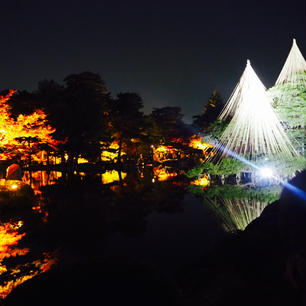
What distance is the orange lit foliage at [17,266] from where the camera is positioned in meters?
4.73

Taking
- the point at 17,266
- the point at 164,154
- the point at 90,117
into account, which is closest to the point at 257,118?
the point at 17,266

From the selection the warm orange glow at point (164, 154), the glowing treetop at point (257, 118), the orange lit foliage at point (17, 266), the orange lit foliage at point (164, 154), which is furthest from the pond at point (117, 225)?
the orange lit foliage at point (164, 154)

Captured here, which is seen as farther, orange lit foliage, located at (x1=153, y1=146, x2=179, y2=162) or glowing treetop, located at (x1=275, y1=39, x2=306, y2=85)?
orange lit foliage, located at (x1=153, y1=146, x2=179, y2=162)

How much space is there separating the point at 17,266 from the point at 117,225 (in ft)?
11.2

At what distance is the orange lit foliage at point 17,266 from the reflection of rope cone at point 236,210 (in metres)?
5.41

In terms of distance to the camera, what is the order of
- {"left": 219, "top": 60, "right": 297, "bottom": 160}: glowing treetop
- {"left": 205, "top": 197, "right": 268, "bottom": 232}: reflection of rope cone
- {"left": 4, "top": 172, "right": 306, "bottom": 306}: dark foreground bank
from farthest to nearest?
{"left": 205, "top": 197, "right": 268, "bottom": 232}: reflection of rope cone < {"left": 219, "top": 60, "right": 297, "bottom": 160}: glowing treetop < {"left": 4, "top": 172, "right": 306, "bottom": 306}: dark foreground bank

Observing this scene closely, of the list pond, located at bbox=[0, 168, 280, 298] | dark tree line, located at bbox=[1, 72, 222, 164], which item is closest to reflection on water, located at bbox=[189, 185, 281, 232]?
pond, located at bbox=[0, 168, 280, 298]

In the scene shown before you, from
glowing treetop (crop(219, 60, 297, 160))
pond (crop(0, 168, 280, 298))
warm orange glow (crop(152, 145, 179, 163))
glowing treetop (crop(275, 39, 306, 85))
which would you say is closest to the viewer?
glowing treetop (crop(219, 60, 297, 160))

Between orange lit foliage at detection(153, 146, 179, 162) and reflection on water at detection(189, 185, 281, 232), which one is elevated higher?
orange lit foliage at detection(153, 146, 179, 162)

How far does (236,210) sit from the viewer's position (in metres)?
9.33

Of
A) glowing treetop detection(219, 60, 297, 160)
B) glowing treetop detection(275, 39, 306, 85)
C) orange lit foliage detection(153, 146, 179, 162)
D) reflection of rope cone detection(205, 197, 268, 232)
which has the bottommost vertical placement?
reflection of rope cone detection(205, 197, 268, 232)

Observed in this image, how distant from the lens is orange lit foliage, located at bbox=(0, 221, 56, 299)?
15.5 feet

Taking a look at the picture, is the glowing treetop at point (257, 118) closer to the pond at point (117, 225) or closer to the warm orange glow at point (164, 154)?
the pond at point (117, 225)

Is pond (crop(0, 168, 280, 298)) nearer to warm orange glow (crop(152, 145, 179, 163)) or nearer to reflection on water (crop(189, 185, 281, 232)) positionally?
reflection on water (crop(189, 185, 281, 232))
